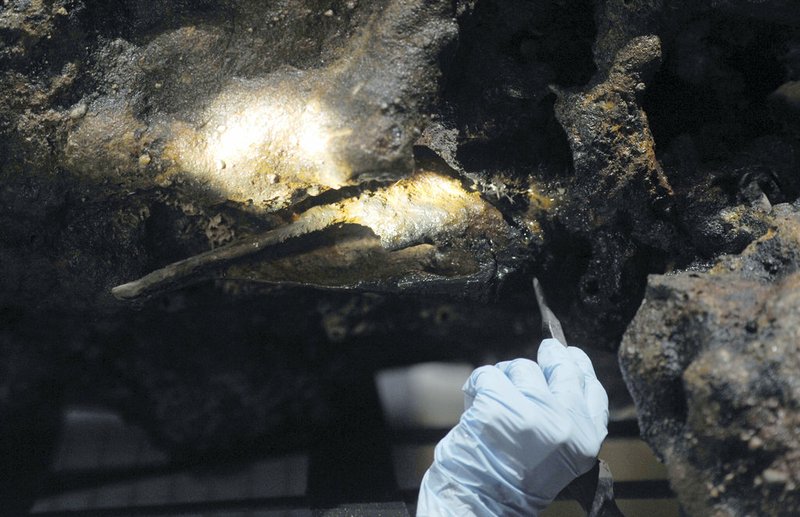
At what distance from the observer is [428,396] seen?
2006mm

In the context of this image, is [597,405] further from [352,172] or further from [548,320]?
[352,172]

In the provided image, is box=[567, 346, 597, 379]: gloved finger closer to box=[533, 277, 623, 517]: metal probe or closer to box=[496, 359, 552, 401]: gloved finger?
box=[496, 359, 552, 401]: gloved finger

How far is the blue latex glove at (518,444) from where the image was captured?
149 cm

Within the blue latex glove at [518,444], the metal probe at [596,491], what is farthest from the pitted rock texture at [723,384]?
the metal probe at [596,491]

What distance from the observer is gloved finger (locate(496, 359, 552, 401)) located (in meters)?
1.54

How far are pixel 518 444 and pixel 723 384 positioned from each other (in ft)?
1.62

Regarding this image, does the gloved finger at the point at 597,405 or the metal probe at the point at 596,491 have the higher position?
the gloved finger at the point at 597,405

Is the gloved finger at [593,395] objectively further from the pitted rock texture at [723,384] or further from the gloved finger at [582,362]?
the pitted rock texture at [723,384]

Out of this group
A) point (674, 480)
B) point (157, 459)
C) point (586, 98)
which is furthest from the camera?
point (157, 459)

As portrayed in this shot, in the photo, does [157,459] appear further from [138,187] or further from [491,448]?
[491,448]

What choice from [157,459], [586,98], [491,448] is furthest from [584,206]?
[157,459]

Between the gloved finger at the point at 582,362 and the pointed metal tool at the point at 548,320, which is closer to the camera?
the gloved finger at the point at 582,362

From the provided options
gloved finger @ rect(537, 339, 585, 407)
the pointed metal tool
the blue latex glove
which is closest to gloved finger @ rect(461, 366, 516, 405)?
the blue latex glove

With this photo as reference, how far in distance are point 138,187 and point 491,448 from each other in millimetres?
1169
